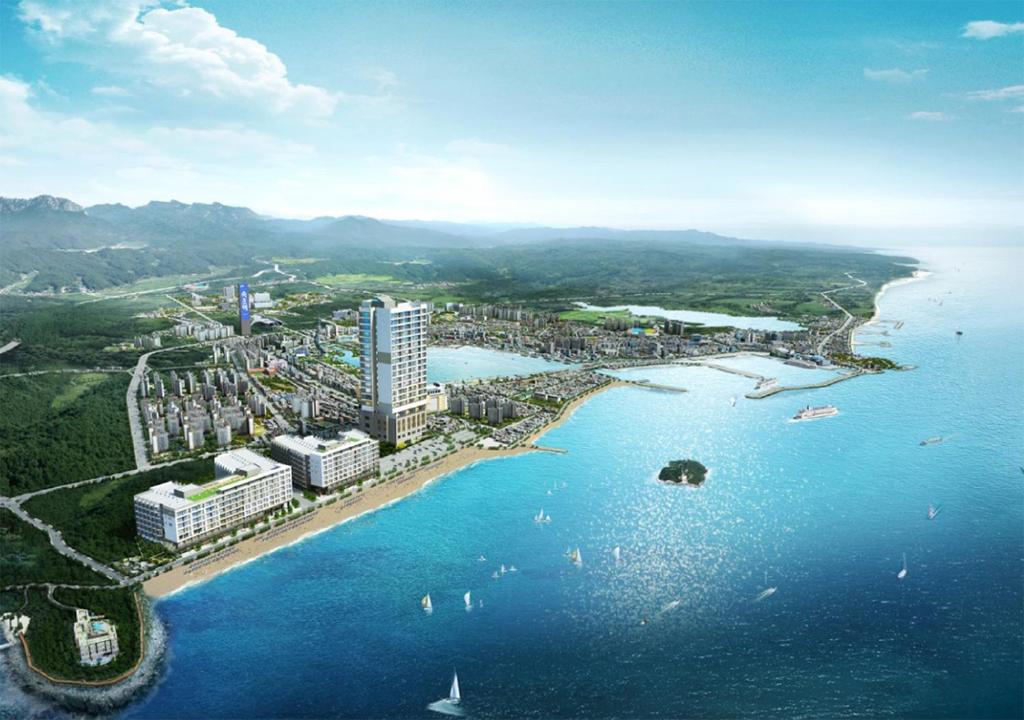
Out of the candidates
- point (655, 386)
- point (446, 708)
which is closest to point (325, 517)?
point (446, 708)

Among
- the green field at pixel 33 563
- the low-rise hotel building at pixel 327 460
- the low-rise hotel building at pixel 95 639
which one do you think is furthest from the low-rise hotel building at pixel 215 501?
the low-rise hotel building at pixel 95 639

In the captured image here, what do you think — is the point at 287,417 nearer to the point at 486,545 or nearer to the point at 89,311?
the point at 486,545

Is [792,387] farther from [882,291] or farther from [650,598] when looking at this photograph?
[882,291]

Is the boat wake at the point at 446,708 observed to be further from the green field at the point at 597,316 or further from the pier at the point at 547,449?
the green field at the point at 597,316

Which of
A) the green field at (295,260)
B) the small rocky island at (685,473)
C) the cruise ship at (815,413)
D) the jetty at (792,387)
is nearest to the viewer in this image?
the small rocky island at (685,473)

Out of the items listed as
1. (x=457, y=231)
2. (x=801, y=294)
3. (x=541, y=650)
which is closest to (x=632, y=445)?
(x=541, y=650)
